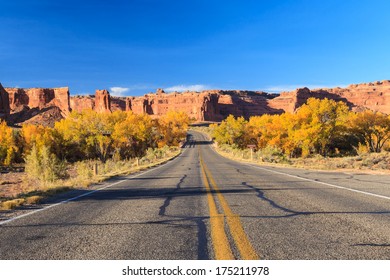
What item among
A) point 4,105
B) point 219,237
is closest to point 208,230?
point 219,237

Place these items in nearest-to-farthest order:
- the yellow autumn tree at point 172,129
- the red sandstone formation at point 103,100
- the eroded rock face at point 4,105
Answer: the yellow autumn tree at point 172,129 → the eroded rock face at point 4,105 → the red sandstone formation at point 103,100

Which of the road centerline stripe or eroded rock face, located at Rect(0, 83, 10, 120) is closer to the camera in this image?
the road centerline stripe

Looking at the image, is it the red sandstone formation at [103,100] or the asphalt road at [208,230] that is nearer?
the asphalt road at [208,230]

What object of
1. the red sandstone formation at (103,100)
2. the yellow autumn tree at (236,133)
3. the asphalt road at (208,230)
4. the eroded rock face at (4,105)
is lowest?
the asphalt road at (208,230)

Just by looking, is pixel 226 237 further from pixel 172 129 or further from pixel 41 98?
pixel 41 98

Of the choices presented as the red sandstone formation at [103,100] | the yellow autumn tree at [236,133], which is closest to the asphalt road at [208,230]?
the yellow autumn tree at [236,133]

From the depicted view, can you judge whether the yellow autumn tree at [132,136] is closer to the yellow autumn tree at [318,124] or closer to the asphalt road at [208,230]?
the yellow autumn tree at [318,124]

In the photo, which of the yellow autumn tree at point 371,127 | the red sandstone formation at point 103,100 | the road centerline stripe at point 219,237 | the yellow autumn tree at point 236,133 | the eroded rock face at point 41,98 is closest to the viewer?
the road centerline stripe at point 219,237

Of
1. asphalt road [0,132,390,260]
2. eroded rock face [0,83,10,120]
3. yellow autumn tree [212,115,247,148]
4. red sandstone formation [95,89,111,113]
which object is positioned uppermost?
red sandstone formation [95,89,111,113]

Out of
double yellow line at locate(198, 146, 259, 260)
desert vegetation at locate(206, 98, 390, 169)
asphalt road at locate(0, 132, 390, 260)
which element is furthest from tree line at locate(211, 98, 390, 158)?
double yellow line at locate(198, 146, 259, 260)

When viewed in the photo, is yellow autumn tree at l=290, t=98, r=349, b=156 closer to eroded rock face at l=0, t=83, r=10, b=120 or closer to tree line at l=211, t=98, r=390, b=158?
tree line at l=211, t=98, r=390, b=158
